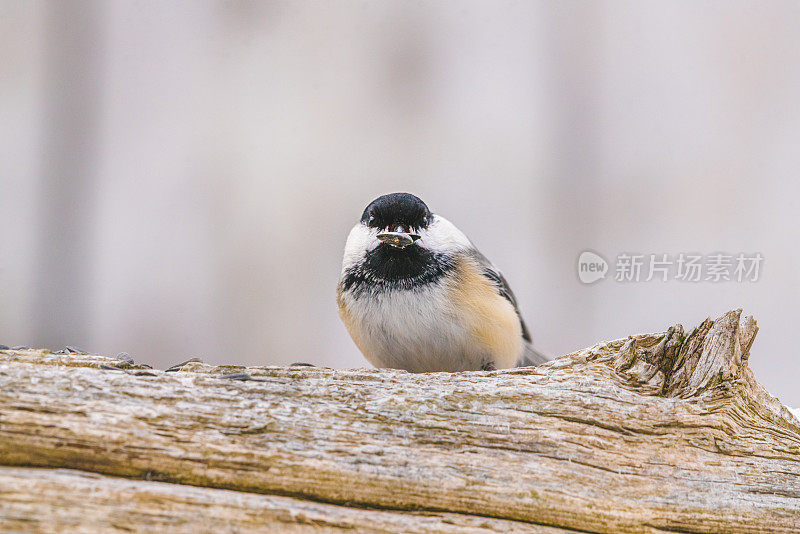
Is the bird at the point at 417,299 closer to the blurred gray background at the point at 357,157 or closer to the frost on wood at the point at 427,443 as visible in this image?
the frost on wood at the point at 427,443

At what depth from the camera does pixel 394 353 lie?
4.06 feet

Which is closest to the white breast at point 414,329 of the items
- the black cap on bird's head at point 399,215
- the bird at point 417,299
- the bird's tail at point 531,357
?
the bird at point 417,299

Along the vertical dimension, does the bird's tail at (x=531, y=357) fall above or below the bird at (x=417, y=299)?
below

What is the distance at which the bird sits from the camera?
120 cm

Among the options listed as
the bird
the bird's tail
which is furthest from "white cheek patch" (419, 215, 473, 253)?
the bird's tail

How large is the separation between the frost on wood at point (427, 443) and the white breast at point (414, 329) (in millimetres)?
284

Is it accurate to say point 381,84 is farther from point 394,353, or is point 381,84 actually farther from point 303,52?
point 394,353

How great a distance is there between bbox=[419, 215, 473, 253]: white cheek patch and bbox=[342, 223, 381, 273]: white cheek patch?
0.30ft

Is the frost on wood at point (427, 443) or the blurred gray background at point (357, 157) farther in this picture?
the blurred gray background at point (357, 157)

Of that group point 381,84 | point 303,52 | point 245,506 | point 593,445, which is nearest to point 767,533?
point 593,445

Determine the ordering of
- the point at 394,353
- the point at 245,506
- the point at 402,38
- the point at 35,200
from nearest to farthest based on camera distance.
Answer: the point at 245,506 < the point at 394,353 < the point at 35,200 < the point at 402,38

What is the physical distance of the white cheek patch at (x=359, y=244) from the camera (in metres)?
1.26

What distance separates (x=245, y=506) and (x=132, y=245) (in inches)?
50.7

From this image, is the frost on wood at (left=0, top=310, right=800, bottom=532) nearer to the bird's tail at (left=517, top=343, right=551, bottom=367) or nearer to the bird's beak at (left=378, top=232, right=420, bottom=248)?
the bird's beak at (left=378, top=232, right=420, bottom=248)
